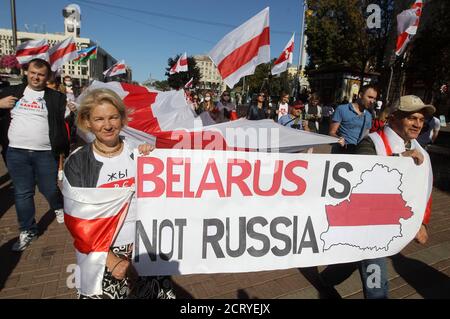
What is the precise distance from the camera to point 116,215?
1866 mm

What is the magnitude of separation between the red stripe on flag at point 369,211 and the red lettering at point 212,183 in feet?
2.76

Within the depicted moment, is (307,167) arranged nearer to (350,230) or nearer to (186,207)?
(350,230)

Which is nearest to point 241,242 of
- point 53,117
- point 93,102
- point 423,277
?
point 93,102

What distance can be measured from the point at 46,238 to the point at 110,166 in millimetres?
2562

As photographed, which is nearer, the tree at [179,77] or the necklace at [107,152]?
the necklace at [107,152]

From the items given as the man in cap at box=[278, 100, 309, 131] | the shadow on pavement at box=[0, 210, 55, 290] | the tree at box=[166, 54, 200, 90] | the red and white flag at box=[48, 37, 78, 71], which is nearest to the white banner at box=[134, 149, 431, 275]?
the shadow on pavement at box=[0, 210, 55, 290]

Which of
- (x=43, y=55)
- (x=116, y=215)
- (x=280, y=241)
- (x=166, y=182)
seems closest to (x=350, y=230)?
(x=280, y=241)

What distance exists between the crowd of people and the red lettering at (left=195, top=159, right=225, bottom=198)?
0.42 metres

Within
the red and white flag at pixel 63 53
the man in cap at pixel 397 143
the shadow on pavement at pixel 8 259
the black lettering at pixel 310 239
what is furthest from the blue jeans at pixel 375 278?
the red and white flag at pixel 63 53

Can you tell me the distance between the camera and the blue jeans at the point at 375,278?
2340 millimetres

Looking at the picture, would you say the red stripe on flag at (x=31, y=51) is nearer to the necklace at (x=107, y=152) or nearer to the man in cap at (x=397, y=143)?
the necklace at (x=107, y=152)

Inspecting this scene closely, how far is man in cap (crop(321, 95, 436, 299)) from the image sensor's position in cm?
230

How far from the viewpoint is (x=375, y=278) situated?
2.38 m

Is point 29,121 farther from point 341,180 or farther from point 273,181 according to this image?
point 341,180
